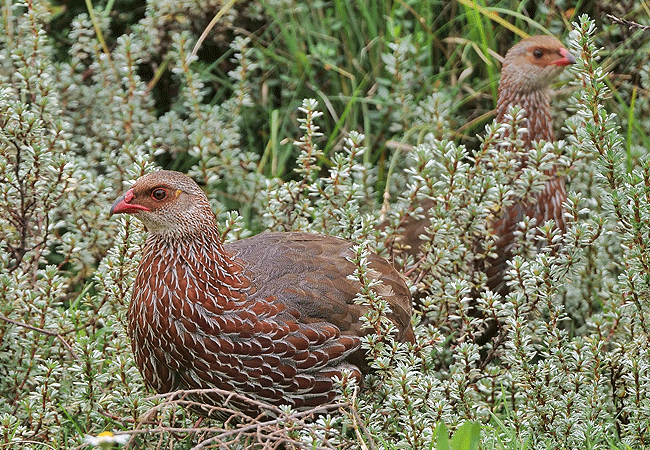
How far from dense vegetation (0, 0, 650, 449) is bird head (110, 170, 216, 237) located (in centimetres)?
45

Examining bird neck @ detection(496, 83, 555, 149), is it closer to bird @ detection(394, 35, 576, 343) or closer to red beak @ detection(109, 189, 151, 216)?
bird @ detection(394, 35, 576, 343)

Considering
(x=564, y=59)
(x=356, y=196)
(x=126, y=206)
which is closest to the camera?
(x=126, y=206)

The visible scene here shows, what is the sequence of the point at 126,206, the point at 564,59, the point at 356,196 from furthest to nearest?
1. the point at 564,59
2. the point at 356,196
3. the point at 126,206

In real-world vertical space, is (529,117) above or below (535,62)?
below

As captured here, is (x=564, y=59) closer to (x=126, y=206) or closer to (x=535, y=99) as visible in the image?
(x=535, y=99)

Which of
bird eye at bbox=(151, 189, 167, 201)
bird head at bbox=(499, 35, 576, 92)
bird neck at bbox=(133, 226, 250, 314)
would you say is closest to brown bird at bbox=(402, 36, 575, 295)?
bird head at bbox=(499, 35, 576, 92)

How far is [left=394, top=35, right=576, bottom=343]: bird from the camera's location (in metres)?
4.24

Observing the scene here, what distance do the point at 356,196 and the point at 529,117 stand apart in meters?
1.11

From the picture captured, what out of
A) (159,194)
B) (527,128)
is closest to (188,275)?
(159,194)

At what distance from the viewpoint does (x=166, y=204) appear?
3223 millimetres

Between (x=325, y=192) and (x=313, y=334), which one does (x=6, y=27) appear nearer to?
(x=325, y=192)

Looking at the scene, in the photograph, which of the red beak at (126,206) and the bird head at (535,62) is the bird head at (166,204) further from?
the bird head at (535,62)

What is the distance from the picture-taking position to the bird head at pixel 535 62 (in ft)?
14.7

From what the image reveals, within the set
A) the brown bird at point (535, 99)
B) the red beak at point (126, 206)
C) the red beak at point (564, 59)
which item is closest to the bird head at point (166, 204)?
the red beak at point (126, 206)
